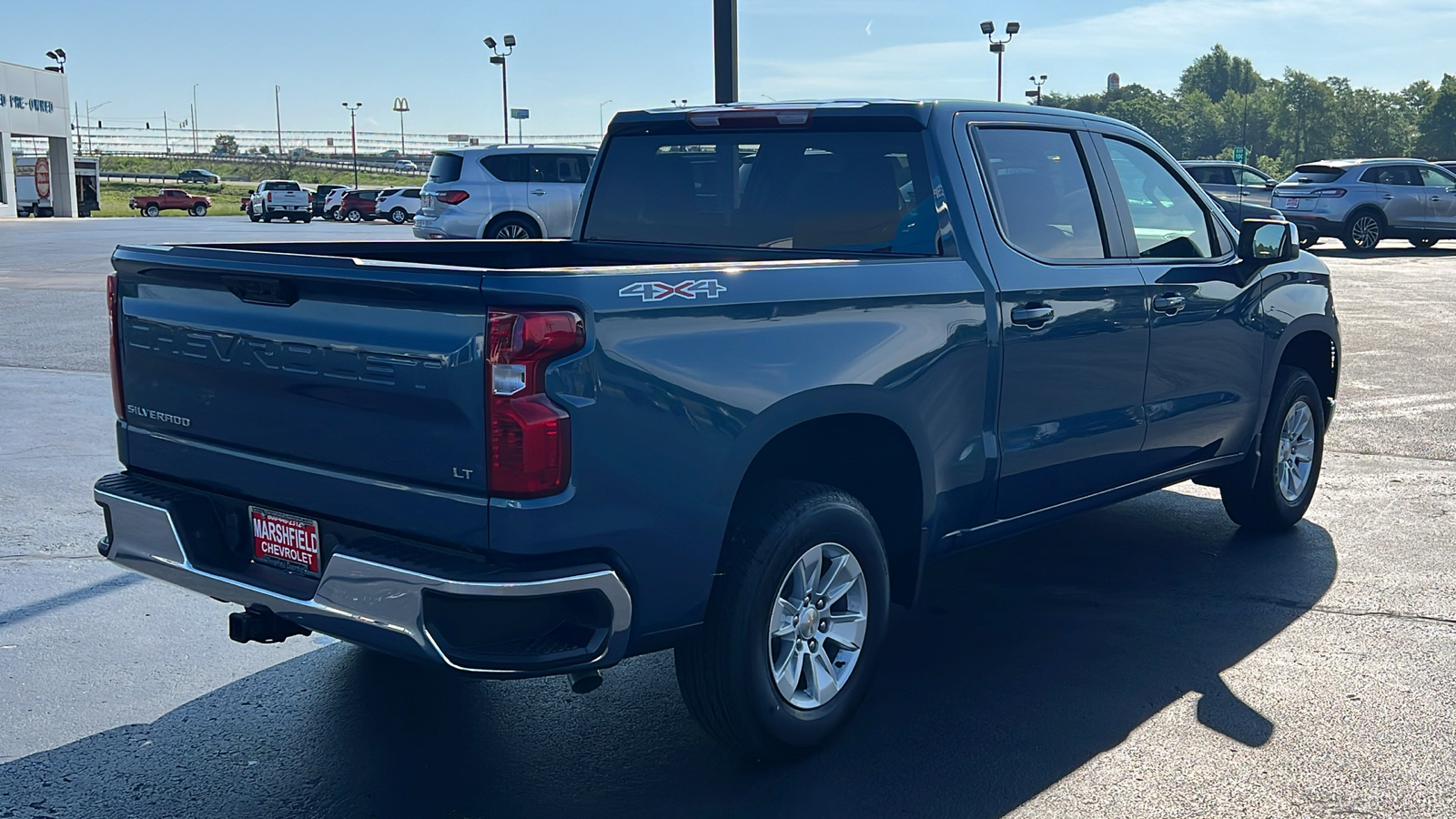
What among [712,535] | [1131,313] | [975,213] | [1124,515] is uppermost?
[975,213]

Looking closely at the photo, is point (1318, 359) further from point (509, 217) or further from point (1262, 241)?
point (509, 217)

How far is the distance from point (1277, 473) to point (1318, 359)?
2.54ft

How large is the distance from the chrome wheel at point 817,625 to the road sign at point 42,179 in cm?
6228

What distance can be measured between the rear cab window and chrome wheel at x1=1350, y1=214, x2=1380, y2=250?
24.5 meters

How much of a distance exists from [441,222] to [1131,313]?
16203 millimetres

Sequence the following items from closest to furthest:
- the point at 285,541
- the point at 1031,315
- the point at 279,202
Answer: the point at 285,541
the point at 1031,315
the point at 279,202

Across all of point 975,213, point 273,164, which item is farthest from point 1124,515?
point 273,164

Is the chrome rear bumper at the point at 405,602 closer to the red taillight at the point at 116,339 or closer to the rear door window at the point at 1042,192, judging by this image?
the red taillight at the point at 116,339

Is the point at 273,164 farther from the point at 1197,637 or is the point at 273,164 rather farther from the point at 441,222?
the point at 1197,637

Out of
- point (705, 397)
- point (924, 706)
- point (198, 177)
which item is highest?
point (198, 177)

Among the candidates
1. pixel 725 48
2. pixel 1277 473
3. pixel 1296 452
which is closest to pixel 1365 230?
pixel 725 48

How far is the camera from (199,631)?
5031 millimetres

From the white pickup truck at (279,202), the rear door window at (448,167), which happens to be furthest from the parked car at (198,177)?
the rear door window at (448,167)

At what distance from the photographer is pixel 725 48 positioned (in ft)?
37.0
